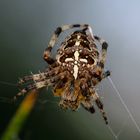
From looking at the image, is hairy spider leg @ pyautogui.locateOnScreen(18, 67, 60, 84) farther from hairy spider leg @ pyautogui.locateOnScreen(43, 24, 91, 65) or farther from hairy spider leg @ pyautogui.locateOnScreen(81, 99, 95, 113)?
hairy spider leg @ pyautogui.locateOnScreen(81, 99, 95, 113)

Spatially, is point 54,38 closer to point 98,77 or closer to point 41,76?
point 41,76

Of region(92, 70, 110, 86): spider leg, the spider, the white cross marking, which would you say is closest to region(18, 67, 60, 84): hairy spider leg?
the spider

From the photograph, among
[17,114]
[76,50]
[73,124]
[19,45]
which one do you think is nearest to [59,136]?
[73,124]

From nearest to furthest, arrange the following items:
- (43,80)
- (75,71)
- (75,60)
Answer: (75,60), (75,71), (43,80)

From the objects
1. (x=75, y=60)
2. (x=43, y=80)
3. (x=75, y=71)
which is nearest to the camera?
(x=75, y=60)

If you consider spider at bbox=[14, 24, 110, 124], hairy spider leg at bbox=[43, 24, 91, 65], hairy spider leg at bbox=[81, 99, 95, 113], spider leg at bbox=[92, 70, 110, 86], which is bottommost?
hairy spider leg at bbox=[81, 99, 95, 113]

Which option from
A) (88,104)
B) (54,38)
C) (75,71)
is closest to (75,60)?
(75,71)

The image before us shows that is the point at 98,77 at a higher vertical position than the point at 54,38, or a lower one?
lower

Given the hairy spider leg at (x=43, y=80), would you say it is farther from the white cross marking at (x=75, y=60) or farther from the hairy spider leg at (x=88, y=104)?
the hairy spider leg at (x=88, y=104)
